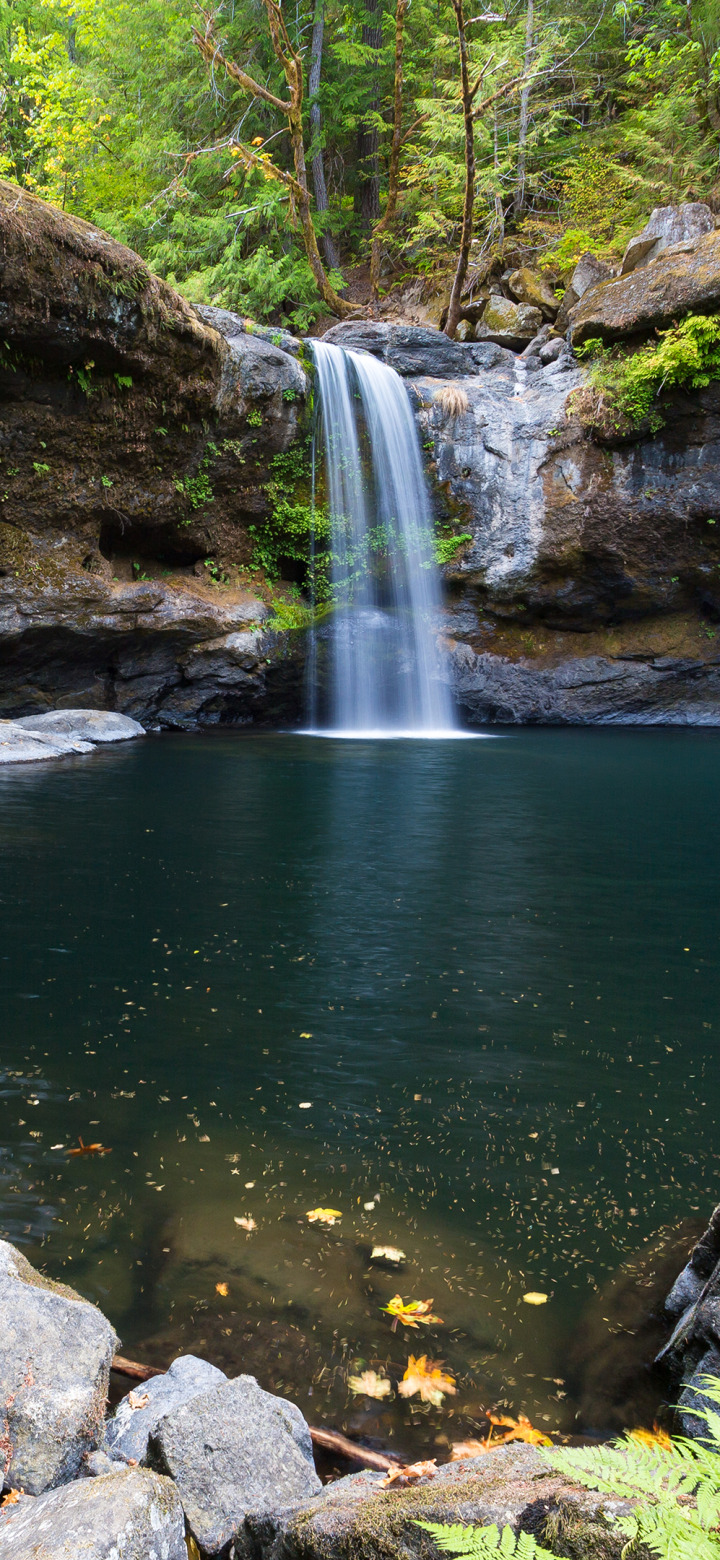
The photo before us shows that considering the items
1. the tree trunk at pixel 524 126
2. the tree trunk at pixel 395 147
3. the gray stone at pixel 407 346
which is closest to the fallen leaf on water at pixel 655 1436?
the gray stone at pixel 407 346

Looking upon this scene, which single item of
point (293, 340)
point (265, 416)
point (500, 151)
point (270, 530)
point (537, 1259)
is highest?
point (500, 151)

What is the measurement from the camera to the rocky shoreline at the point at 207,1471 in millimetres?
1267

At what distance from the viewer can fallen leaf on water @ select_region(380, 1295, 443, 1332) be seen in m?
2.38

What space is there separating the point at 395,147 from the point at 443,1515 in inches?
992

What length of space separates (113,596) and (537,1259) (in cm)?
1401

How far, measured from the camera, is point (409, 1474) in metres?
1.64

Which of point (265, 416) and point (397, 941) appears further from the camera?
point (265, 416)

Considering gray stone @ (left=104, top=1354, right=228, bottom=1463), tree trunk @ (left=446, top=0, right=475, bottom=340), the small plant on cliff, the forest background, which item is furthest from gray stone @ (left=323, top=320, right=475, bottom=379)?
gray stone @ (left=104, top=1354, right=228, bottom=1463)

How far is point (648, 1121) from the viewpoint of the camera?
11.0 ft

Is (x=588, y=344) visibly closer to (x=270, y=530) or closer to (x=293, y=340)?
(x=293, y=340)

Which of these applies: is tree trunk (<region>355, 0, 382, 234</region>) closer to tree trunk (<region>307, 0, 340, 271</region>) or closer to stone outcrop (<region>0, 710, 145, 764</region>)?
tree trunk (<region>307, 0, 340, 271</region>)

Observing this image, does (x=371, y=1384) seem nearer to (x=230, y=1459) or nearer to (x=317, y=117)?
(x=230, y=1459)

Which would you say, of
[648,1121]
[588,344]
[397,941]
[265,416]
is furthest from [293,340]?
[648,1121]

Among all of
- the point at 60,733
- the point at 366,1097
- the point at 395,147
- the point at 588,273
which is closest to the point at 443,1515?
the point at 366,1097
